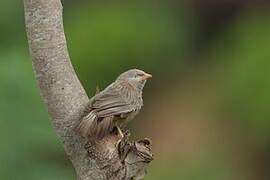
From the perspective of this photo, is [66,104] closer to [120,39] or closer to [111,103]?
[111,103]

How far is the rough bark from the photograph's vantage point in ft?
3.96

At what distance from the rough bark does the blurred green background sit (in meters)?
1.61

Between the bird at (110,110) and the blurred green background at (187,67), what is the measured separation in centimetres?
156

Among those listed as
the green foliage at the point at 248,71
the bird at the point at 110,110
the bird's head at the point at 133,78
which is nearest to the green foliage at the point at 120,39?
the green foliage at the point at 248,71

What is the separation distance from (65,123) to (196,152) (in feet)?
6.93

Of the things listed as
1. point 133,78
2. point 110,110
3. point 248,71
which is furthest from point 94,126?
point 248,71

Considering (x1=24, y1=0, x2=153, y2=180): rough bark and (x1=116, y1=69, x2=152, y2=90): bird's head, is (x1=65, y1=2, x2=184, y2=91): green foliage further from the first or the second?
(x1=24, y1=0, x2=153, y2=180): rough bark

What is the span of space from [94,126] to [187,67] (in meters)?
2.57

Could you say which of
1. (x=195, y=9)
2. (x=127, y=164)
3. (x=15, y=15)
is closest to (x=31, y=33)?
(x=127, y=164)

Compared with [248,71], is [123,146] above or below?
above

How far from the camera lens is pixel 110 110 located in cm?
122

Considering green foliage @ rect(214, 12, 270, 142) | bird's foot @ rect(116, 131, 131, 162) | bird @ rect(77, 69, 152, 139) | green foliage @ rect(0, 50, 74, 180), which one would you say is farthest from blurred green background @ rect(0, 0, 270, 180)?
bird's foot @ rect(116, 131, 131, 162)

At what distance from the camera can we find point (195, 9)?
395 centimetres

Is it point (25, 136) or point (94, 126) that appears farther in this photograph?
point (25, 136)
